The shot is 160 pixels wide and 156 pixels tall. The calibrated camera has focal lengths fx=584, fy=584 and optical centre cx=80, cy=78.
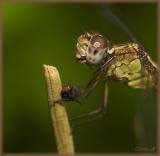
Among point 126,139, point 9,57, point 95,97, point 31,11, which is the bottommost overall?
point 126,139

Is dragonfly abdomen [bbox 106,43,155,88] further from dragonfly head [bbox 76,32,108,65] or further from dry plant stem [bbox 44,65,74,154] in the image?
dry plant stem [bbox 44,65,74,154]

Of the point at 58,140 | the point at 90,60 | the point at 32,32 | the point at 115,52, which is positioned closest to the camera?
the point at 58,140

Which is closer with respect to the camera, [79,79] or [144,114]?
[144,114]

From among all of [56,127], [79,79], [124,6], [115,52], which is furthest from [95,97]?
[56,127]

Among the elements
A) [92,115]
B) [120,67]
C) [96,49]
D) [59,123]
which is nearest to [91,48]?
[96,49]

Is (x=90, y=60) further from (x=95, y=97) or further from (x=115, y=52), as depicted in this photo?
(x=95, y=97)

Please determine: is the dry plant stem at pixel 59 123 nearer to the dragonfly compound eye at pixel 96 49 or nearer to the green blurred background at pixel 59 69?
the dragonfly compound eye at pixel 96 49
